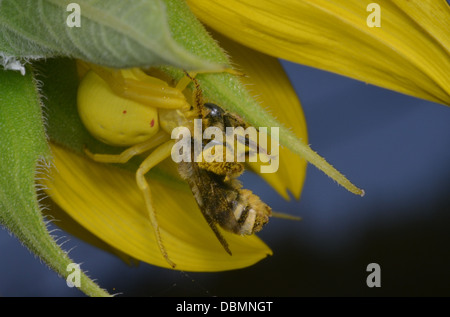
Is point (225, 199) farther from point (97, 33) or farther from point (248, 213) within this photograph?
point (97, 33)

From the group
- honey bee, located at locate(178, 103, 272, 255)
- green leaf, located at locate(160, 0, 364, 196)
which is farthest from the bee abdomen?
green leaf, located at locate(160, 0, 364, 196)

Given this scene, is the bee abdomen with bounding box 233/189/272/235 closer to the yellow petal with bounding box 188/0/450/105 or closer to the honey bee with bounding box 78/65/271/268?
the honey bee with bounding box 78/65/271/268

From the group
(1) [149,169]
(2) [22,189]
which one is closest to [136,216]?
(1) [149,169]

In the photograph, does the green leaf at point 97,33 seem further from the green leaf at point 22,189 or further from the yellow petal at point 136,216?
the yellow petal at point 136,216

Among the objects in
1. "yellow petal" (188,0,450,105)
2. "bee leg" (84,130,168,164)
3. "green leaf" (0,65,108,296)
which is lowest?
"green leaf" (0,65,108,296)
